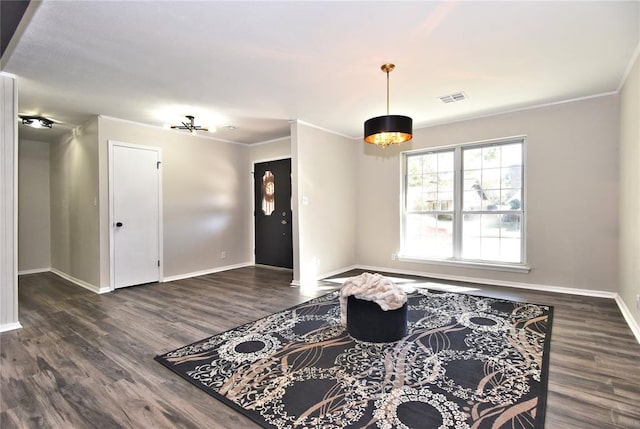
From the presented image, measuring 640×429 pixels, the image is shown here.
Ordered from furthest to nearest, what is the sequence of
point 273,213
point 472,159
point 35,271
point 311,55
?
point 273,213 < point 35,271 < point 472,159 < point 311,55

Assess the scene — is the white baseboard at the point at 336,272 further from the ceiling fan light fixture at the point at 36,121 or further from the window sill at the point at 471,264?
the ceiling fan light fixture at the point at 36,121

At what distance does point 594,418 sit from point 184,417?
2.38 meters

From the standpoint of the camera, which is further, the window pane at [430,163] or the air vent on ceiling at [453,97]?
the window pane at [430,163]

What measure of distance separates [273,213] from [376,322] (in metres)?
4.15

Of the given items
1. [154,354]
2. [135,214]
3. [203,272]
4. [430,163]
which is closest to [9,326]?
[154,354]

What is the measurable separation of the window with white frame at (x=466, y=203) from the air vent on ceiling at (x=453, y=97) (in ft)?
4.06

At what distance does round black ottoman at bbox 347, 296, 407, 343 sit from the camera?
9.32 feet

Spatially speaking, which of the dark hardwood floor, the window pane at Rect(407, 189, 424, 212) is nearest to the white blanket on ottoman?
the dark hardwood floor

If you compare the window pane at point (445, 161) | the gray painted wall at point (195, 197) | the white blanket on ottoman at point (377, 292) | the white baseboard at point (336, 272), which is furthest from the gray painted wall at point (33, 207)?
the window pane at point (445, 161)

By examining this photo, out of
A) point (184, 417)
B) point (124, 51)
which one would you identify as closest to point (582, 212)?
point (184, 417)

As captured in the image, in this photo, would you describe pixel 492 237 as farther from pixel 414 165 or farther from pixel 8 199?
pixel 8 199

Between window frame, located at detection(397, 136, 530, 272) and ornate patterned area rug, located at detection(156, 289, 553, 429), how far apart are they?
1496 millimetres

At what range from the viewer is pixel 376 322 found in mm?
2846

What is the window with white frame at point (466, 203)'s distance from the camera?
4.90 meters
